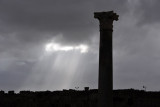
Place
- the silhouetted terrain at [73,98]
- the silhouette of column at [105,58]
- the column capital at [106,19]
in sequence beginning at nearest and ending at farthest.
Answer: the silhouette of column at [105,58]
the column capital at [106,19]
the silhouetted terrain at [73,98]

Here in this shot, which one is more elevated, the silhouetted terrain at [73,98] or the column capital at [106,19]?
the column capital at [106,19]

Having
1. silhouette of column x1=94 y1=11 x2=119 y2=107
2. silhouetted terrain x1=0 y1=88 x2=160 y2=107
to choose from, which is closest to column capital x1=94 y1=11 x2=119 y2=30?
silhouette of column x1=94 y1=11 x2=119 y2=107

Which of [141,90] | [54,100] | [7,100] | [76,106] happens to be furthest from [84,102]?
[7,100]

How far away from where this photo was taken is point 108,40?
2022 centimetres

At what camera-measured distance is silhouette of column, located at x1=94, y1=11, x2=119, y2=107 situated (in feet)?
65.0

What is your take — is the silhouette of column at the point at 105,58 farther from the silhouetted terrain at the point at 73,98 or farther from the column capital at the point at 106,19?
the silhouetted terrain at the point at 73,98

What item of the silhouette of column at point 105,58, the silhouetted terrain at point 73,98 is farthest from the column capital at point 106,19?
the silhouetted terrain at point 73,98

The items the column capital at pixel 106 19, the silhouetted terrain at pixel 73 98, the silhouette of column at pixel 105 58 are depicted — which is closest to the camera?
the silhouette of column at pixel 105 58

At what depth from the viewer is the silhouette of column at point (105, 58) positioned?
780 inches

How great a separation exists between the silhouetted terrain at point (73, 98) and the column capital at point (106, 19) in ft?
36.3

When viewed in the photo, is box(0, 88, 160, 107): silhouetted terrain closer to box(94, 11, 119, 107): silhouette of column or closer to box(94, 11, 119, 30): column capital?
box(94, 11, 119, 107): silhouette of column

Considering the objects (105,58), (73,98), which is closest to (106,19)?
A: (105,58)

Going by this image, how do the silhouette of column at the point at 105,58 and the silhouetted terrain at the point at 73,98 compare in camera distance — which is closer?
the silhouette of column at the point at 105,58

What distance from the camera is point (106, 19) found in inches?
792
